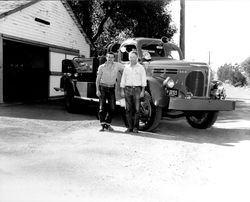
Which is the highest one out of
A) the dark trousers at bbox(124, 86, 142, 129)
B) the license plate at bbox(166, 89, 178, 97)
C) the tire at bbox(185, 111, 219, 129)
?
the license plate at bbox(166, 89, 178, 97)

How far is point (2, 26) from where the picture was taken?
13031 mm

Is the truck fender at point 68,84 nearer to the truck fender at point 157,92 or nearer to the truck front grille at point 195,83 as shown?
the truck fender at point 157,92

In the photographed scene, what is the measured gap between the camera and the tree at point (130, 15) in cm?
2461

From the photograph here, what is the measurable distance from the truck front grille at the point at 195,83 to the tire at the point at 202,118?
78 cm

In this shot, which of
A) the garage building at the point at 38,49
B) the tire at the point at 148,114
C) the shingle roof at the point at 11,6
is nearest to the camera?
the tire at the point at 148,114

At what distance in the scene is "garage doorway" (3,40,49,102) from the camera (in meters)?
16.4

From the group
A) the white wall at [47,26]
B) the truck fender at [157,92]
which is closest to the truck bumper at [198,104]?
the truck fender at [157,92]

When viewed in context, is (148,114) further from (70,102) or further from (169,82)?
(70,102)

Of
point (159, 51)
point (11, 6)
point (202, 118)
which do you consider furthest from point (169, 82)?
point (11, 6)

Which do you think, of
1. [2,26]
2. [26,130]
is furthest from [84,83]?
[2,26]

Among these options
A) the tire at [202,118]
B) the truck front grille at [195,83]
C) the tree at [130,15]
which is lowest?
the tire at [202,118]

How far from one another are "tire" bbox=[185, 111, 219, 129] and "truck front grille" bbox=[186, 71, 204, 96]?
30.9 inches

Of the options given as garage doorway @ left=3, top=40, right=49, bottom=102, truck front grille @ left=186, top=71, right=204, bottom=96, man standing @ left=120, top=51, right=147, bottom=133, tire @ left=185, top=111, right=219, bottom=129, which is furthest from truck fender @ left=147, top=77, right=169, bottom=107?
garage doorway @ left=3, top=40, right=49, bottom=102

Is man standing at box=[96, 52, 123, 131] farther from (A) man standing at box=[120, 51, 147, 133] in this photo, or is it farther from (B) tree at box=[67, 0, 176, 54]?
(B) tree at box=[67, 0, 176, 54]
